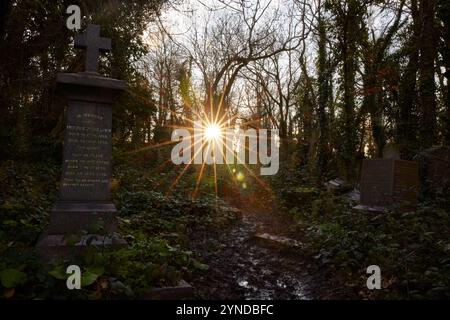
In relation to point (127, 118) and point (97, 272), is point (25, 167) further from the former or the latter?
point (97, 272)

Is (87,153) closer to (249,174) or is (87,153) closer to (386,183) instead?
(386,183)

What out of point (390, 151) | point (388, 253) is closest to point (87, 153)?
point (388, 253)

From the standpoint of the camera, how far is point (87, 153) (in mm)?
6102

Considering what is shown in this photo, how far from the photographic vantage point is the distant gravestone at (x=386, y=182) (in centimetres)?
905

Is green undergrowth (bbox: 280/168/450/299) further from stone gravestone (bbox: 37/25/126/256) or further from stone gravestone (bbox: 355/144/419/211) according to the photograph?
stone gravestone (bbox: 37/25/126/256)

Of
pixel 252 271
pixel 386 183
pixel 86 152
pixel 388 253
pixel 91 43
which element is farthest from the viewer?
pixel 386 183

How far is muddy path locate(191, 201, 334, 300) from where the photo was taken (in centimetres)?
511

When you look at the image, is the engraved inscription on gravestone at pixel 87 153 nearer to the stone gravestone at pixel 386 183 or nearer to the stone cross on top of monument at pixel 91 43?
the stone cross on top of monument at pixel 91 43

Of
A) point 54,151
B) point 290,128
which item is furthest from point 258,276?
point 290,128

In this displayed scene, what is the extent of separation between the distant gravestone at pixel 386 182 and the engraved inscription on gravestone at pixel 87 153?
641 centimetres

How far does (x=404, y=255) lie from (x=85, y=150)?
525 centimetres

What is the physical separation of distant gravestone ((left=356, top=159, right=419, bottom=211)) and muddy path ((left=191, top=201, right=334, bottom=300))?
241 cm

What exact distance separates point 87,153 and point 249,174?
16.2 metres

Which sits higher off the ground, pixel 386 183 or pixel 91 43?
pixel 91 43
